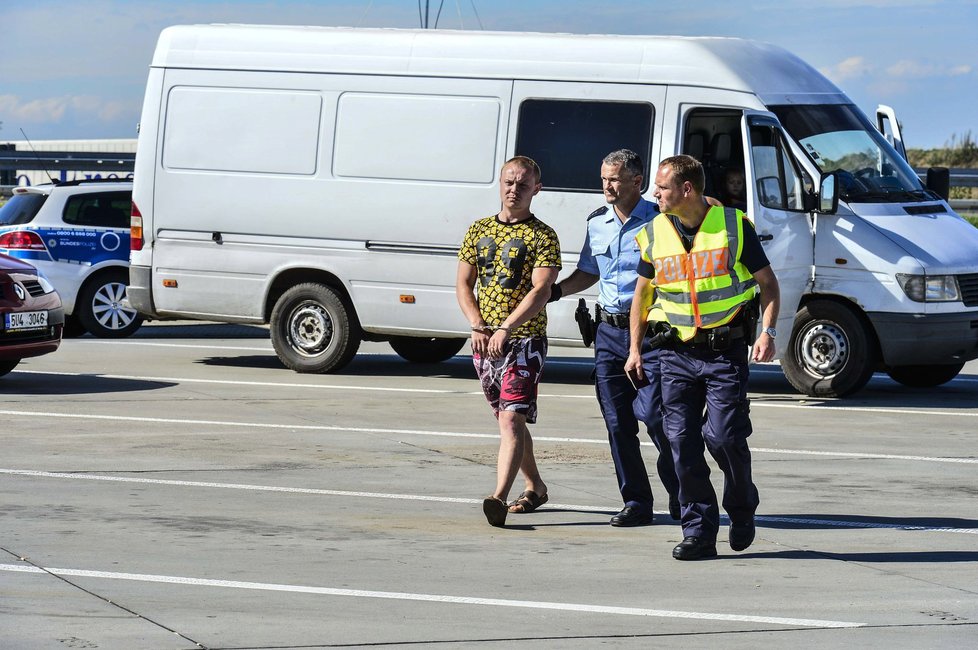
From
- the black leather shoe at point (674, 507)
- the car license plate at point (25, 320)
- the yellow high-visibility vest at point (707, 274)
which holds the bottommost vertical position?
the black leather shoe at point (674, 507)

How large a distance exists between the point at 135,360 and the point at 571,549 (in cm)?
926

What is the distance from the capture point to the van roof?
43.6ft

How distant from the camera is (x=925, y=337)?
42.2 feet

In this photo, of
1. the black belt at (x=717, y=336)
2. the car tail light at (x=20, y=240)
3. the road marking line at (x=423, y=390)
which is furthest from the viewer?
the car tail light at (x=20, y=240)

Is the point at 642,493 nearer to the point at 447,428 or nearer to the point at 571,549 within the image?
the point at 571,549

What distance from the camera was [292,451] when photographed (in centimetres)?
1024

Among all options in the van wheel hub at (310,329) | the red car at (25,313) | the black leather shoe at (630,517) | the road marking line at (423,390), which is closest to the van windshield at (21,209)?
the road marking line at (423,390)

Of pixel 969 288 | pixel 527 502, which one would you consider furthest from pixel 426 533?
pixel 969 288

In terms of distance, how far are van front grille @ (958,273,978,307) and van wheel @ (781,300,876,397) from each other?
31.2 inches

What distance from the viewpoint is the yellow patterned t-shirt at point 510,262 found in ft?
25.9

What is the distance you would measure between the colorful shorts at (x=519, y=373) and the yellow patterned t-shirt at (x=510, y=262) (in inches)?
2.4

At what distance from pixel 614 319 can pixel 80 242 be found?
11.2 metres

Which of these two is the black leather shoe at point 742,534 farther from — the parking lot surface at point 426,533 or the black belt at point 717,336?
the black belt at point 717,336

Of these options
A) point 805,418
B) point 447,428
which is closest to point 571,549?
point 447,428
